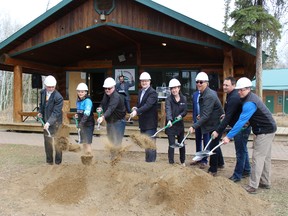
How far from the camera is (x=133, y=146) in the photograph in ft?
29.0

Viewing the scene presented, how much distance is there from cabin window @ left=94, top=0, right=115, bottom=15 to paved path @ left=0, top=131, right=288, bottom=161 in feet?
12.8

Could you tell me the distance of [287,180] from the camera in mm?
6176

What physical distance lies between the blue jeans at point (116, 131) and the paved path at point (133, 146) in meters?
1.05

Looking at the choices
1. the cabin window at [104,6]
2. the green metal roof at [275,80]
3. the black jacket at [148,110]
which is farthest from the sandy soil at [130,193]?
the green metal roof at [275,80]

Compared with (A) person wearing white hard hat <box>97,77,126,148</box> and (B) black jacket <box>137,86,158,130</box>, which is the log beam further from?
(B) black jacket <box>137,86,158,130</box>

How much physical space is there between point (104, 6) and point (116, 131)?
5858 mm

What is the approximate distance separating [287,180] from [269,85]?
92.4ft

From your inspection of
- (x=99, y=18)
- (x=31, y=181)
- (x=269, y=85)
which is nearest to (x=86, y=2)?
(x=99, y=18)

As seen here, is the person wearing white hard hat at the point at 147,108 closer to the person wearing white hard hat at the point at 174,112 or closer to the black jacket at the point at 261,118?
the person wearing white hard hat at the point at 174,112

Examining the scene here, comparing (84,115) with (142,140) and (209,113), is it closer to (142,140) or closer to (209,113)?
(142,140)

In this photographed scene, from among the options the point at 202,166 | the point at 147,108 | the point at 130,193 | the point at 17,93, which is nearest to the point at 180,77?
the point at 17,93

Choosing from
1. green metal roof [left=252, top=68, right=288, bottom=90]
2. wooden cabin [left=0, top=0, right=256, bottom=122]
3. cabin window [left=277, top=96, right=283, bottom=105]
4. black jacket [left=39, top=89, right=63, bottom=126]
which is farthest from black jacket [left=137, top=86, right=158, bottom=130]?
cabin window [left=277, top=96, right=283, bottom=105]

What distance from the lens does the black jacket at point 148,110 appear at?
656 centimetres

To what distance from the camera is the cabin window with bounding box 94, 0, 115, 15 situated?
36.5 ft
